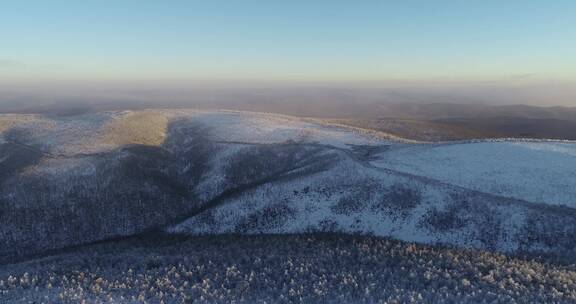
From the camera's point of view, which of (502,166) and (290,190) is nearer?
(290,190)

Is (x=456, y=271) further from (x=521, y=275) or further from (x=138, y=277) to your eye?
(x=138, y=277)

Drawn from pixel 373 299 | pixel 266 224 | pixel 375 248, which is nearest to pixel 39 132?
pixel 266 224

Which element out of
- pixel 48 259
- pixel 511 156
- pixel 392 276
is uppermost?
pixel 511 156

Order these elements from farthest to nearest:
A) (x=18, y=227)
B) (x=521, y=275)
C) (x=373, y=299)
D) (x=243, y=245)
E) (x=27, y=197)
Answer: (x=27, y=197) → (x=18, y=227) → (x=243, y=245) → (x=521, y=275) → (x=373, y=299)

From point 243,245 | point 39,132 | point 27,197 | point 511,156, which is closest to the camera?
point 243,245

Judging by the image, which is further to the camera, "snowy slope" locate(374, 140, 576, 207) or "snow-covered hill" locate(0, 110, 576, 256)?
"snowy slope" locate(374, 140, 576, 207)

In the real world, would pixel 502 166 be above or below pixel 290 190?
above

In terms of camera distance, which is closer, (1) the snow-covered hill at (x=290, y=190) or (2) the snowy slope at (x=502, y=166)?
(1) the snow-covered hill at (x=290, y=190)

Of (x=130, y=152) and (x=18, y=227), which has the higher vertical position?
(x=130, y=152)
